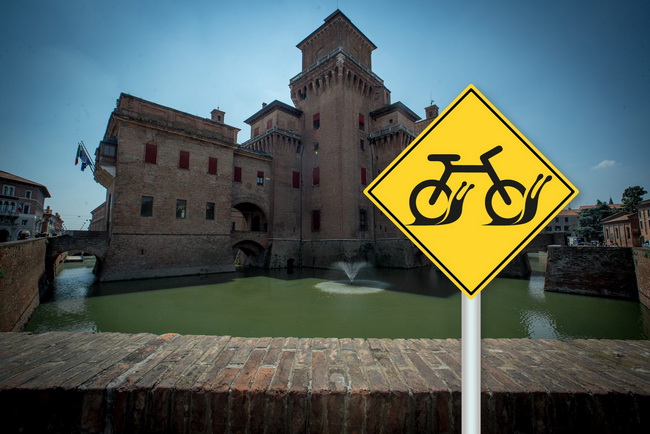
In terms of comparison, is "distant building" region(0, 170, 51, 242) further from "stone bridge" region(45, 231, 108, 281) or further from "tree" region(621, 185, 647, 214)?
"tree" region(621, 185, 647, 214)

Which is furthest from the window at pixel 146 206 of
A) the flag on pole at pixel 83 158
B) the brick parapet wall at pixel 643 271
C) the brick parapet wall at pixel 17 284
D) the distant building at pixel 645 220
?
the distant building at pixel 645 220

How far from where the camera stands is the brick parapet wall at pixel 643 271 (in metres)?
11.0

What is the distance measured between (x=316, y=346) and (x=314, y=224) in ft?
76.5

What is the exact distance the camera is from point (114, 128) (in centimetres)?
1788

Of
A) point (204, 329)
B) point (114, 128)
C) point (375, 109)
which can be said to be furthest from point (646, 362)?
point (375, 109)

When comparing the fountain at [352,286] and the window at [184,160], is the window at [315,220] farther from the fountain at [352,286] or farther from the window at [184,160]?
the window at [184,160]

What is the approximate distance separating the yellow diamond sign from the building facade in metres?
20.0

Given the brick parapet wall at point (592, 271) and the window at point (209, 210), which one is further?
the window at point (209, 210)

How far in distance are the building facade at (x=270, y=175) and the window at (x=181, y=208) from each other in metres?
0.16

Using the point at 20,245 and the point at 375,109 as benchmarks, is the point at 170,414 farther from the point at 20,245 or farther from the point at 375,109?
the point at 375,109

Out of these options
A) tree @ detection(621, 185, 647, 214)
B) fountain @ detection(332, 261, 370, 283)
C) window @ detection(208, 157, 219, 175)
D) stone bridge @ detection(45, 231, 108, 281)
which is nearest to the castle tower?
fountain @ detection(332, 261, 370, 283)

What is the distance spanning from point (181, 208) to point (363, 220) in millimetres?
15713

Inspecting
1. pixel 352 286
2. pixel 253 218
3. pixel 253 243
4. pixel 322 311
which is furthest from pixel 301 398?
pixel 253 218

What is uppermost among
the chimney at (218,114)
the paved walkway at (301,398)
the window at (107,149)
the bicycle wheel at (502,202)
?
the chimney at (218,114)
